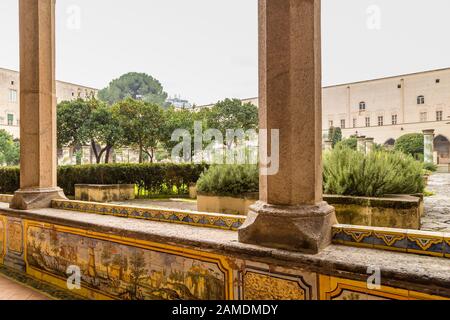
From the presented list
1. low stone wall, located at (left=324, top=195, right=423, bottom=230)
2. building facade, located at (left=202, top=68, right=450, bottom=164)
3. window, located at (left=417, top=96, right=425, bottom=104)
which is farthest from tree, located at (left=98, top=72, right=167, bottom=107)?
low stone wall, located at (left=324, top=195, right=423, bottom=230)

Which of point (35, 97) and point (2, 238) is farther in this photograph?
point (2, 238)

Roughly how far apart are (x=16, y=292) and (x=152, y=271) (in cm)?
185

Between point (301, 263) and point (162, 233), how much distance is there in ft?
4.00

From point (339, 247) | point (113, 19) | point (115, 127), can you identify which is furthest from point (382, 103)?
point (339, 247)

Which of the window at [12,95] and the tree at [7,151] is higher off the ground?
the window at [12,95]

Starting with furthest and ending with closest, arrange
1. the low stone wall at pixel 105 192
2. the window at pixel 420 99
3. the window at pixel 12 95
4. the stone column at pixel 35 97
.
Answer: the window at pixel 420 99, the window at pixel 12 95, the low stone wall at pixel 105 192, the stone column at pixel 35 97

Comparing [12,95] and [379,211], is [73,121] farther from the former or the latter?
[12,95]

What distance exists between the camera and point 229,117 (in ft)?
75.7

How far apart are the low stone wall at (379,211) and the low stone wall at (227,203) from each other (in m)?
1.95

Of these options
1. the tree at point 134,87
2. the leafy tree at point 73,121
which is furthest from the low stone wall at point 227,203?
the tree at point 134,87

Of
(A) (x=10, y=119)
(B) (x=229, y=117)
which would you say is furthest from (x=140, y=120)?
(A) (x=10, y=119)

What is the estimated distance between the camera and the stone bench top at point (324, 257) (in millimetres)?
1760

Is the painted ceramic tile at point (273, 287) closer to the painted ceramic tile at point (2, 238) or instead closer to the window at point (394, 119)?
the painted ceramic tile at point (2, 238)
